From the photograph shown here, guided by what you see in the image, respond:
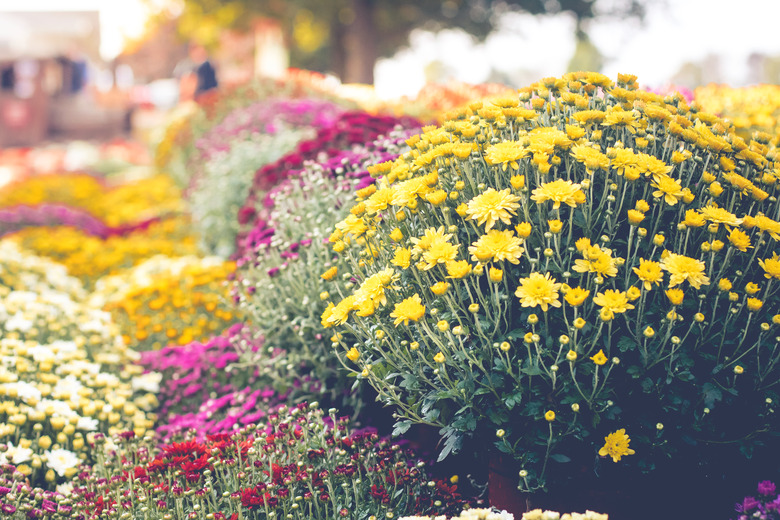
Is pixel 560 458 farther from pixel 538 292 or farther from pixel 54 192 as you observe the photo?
pixel 54 192

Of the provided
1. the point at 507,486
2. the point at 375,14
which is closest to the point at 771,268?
the point at 507,486

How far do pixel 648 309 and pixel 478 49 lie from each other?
1869cm

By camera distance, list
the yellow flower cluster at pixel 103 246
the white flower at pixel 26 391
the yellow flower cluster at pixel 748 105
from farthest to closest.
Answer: the yellow flower cluster at pixel 103 246, the yellow flower cluster at pixel 748 105, the white flower at pixel 26 391

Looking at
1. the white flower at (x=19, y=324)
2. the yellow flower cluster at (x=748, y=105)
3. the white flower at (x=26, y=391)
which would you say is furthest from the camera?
the yellow flower cluster at (x=748, y=105)

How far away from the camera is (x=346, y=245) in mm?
2383

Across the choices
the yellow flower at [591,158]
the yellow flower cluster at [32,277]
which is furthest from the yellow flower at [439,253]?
the yellow flower cluster at [32,277]

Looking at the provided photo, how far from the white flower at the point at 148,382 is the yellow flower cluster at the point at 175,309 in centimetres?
66

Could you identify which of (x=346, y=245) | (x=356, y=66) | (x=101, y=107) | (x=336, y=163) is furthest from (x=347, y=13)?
(x=346, y=245)

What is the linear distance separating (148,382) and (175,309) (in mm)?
1070

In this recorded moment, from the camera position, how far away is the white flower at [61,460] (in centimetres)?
279

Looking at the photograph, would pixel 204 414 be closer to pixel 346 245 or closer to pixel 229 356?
pixel 229 356

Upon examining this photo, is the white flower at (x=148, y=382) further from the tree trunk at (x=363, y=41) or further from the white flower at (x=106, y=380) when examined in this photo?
the tree trunk at (x=363, y=41)

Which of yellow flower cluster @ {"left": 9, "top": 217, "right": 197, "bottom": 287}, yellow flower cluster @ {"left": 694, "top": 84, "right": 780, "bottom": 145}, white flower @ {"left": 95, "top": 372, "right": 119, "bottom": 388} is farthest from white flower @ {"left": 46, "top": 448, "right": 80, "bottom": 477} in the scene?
yellow flower cluster @ {"left": 694, "top": 84, "right": 780, "bottom": 145}

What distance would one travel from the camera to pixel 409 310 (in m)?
2.01
